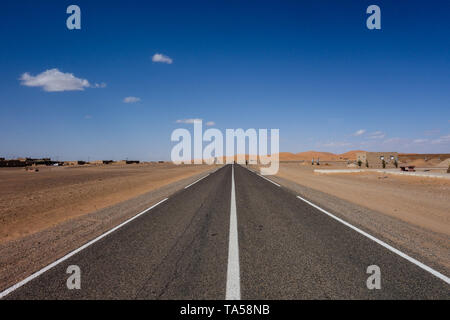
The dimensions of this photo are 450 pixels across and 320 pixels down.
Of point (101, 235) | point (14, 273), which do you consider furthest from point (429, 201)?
point (14, 273)

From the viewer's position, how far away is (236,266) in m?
4.23

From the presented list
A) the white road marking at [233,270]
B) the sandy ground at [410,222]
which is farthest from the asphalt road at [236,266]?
the sandy ground at [410,222]

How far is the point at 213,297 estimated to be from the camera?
3293mm

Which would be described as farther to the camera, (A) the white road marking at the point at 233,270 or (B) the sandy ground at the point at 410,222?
(B) the sandy ground at the point at 410,222

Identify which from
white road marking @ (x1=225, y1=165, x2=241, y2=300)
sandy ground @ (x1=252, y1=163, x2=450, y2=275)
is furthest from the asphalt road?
sandy ground @ (x1=252, y1=163, x2=450, y2=275)

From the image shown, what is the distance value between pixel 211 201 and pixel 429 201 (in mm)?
9564

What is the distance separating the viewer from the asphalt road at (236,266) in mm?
3408

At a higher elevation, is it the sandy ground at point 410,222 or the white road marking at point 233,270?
the white road marking at point 233,270

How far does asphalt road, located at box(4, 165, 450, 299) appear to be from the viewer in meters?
3.41

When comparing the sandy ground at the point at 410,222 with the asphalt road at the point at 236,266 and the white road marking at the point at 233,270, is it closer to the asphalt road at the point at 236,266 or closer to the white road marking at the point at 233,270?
the asphalt road at the point at 236,266

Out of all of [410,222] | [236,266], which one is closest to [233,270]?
[236,266]

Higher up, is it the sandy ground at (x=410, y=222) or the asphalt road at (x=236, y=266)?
the asphalt road at (x=236, y=266)

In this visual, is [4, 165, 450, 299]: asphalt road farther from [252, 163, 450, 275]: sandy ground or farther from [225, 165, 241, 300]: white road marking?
[252, 163, 450, 275]: sandy ground

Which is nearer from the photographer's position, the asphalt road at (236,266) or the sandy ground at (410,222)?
the asphalt road at (236,266)
